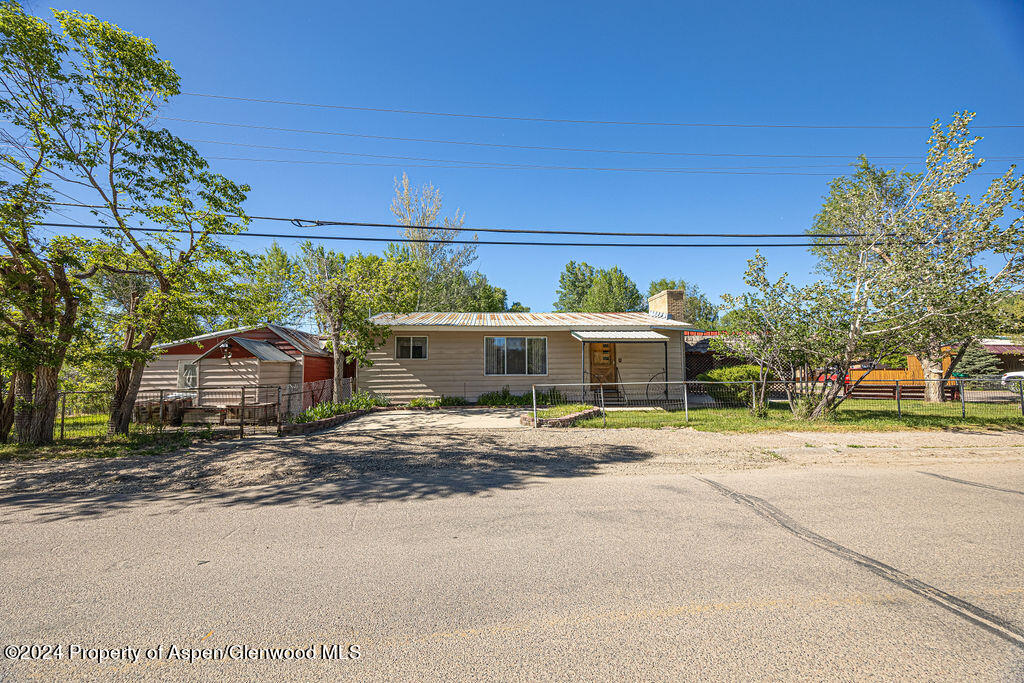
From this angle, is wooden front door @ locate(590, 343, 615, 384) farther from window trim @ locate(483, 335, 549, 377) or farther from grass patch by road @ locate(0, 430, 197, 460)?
grass patch by road @ locate(0, 430, 197, 460)

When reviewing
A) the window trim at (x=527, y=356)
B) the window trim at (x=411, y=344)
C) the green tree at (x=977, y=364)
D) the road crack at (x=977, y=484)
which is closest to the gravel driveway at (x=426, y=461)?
the road crack at (x=977, y=484)

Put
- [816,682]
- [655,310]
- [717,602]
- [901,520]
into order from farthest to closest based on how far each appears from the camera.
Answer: [655,310] < [901,520] < [717,602] < [816,682]

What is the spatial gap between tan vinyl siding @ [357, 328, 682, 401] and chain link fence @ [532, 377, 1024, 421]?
0.75 meters

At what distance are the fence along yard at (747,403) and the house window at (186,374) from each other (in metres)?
12.1

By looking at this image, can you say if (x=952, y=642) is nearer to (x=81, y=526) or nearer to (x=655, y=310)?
(x=81, y=526)

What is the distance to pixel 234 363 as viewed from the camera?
1588 centimetres

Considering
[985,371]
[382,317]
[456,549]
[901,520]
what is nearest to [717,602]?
[456,549]

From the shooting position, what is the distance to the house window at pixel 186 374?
16891 millimetres

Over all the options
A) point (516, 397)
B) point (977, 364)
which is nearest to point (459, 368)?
point (516, 397)

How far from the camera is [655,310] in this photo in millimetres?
21891

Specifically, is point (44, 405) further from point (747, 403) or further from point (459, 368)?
point (747, 403)

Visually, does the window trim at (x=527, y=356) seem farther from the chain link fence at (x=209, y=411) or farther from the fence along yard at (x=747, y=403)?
the chain link fence at (x=209, y=411)

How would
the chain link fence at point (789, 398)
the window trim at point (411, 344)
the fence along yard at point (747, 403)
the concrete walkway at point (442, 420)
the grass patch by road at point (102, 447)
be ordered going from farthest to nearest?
the window trim at point (411, 344), the chain link fence at point (789, 398), the fence along yard at point (747, 403), the concrete walkway at point (442, 420), the grass patch by road at point (102, 447)

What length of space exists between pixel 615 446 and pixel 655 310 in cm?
1362
